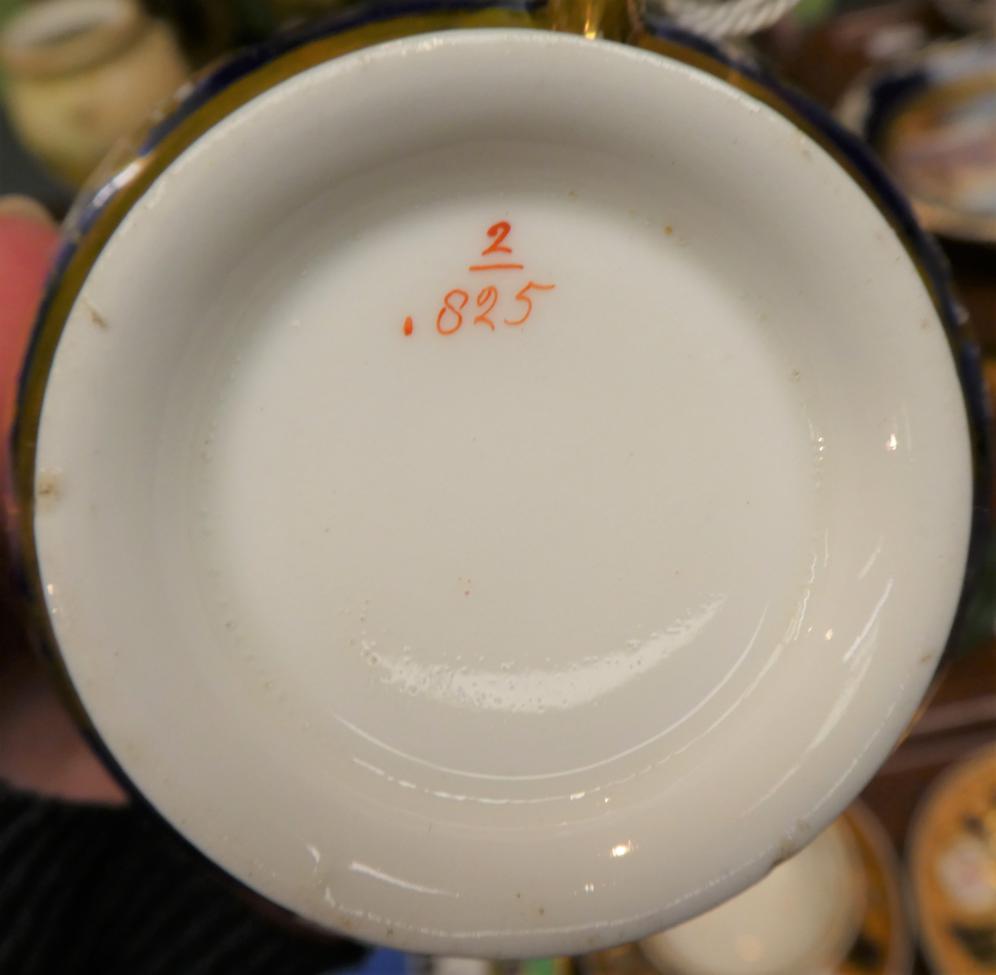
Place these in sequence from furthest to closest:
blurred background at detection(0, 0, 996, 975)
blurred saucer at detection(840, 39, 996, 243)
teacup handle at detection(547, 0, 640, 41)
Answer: blurred saucer at detection(840, 39, 996, 243) < blurred background at detection(0, 0, 996, 975) < teacup handle at detection(547, 0, 640, 41)

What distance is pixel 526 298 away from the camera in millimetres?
451

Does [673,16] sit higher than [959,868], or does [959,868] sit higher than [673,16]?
[673,16]

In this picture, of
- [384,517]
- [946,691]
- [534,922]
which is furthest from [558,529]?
[946,691]

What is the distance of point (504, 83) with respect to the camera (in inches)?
15.3

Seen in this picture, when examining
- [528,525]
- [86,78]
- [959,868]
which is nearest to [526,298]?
[528,525]

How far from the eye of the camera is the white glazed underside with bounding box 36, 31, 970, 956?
1.34ft

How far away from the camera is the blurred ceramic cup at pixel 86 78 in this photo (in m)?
0.69

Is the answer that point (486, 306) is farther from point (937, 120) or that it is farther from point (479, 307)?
point (937, 120)

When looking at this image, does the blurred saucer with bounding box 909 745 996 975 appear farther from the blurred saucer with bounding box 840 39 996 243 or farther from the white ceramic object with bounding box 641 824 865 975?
the blurred saucer with bounding box 840 39 996 243

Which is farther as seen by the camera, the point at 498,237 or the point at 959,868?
the point at 959,868

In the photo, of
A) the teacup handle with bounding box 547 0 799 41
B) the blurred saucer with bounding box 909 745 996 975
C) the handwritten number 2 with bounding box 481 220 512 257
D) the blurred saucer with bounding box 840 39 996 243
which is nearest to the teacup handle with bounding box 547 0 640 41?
the teacup handle with bounding box 547 0 799 41

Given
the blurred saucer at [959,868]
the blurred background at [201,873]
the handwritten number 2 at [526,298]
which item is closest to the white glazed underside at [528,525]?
the handwritten number 2 at [526,298]

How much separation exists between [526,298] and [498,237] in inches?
1.5

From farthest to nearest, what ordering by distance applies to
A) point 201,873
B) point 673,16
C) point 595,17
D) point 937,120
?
point 937,120
point 201,873
point 673,16
point 595,17
